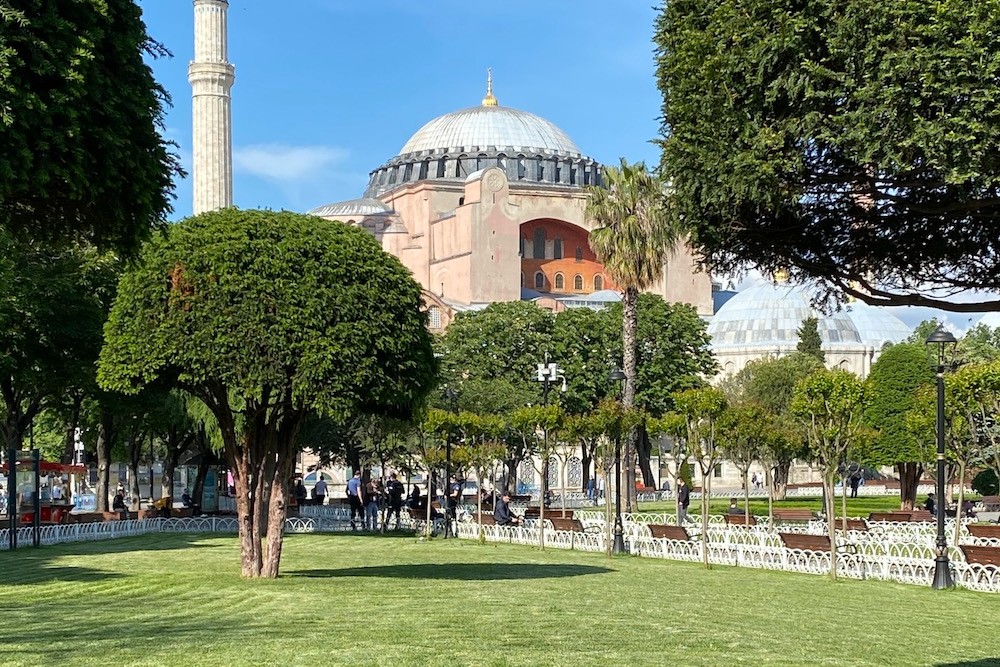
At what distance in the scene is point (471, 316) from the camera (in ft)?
211

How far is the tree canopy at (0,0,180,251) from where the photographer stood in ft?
26.3

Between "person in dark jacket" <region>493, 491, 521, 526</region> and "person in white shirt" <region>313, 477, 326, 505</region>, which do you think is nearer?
"person in dark jacket" <region>493, 491, 521, 526</region>

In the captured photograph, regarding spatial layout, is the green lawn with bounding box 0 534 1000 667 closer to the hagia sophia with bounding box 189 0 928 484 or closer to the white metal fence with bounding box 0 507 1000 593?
the white metal fence with bounding box 0 507 1000 593

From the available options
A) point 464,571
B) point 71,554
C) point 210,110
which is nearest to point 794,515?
point 464,571

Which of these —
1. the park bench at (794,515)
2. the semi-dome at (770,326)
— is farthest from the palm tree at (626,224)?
the semi-dome at (770,326)

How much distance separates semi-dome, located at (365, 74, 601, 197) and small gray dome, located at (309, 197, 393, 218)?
2.33m

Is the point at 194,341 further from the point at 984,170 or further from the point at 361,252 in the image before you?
the point at 984,170

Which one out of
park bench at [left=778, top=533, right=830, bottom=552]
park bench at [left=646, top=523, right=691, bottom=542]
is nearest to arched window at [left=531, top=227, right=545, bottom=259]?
park bench at [left=646, top=523, right=691, bottom=542]

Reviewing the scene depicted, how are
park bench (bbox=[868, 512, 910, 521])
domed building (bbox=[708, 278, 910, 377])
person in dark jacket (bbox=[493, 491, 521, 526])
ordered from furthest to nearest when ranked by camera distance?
domed building (bbox=[708, 278, 910, 377]), park bench (bbox=[868, 512, 910, 521]), person in dark jacket (bbox=[493, 491, 521, 526])

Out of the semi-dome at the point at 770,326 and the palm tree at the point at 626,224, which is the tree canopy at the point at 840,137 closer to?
the palm tree at the point at 626,224

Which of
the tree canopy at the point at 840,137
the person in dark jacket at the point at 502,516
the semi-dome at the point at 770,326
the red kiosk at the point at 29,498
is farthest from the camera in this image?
the semi-dome at the point at 770,326

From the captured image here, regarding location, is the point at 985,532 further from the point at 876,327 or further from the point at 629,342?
the point at 876,327

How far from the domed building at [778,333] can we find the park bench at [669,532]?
70336 millimetres

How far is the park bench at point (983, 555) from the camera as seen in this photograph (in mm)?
19719
